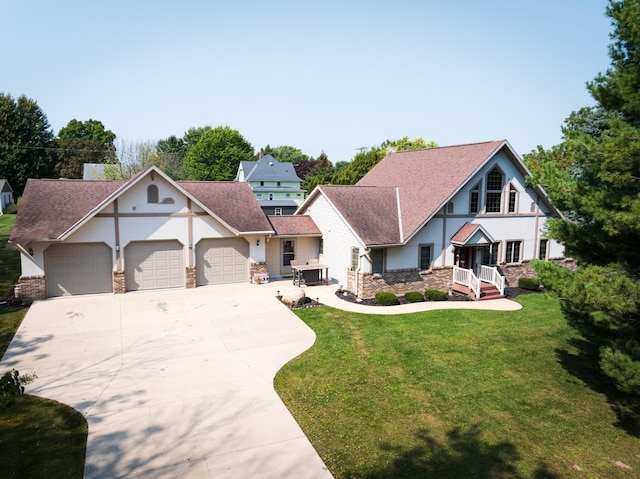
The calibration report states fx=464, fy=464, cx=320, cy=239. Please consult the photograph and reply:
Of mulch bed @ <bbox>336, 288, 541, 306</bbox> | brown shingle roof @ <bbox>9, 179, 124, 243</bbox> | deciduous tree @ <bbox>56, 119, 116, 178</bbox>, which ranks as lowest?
mulch bed @ <bbox>336, 288, 541, 306</bbox>

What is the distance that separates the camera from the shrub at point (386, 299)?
20469 mm

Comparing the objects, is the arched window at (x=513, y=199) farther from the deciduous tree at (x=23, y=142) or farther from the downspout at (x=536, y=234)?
the deciduous tree at (x=23, y=142)

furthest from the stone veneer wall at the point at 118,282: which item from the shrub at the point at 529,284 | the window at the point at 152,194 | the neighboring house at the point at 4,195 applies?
the neighboring house at the point at 4,195

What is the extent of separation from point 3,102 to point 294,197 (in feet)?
134

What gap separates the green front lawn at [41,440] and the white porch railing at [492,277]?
18.6 meters

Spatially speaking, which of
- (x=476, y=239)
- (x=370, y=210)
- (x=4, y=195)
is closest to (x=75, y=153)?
(x=4, y=195)

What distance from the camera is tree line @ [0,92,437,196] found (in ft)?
166

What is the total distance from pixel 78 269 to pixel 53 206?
3183mm

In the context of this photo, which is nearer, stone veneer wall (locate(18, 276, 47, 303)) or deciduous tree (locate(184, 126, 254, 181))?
stone veneer wall (locate(18, 276, 47, 303))

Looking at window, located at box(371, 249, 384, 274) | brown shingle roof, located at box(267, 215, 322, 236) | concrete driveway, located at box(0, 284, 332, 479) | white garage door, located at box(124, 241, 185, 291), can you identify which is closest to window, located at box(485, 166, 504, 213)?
window, located at box(371, 249, 384, 274)

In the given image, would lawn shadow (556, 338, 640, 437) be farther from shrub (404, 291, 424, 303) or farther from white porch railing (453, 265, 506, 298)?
shrub (404, 291, 424, 303)

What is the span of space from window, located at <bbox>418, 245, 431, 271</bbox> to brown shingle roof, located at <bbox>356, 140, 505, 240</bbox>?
1575mm

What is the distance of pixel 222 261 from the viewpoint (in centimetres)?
2347

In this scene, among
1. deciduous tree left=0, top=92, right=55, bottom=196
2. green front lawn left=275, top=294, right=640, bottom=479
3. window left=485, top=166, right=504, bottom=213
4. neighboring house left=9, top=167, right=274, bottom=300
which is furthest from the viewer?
deciduous tree left=0, top=92, right=55, bottom=196
